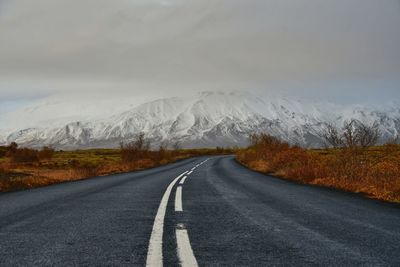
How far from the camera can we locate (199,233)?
21.4 ft

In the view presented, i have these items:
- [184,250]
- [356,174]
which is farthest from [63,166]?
[184,250]

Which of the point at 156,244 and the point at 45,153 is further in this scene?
the point at 45,153

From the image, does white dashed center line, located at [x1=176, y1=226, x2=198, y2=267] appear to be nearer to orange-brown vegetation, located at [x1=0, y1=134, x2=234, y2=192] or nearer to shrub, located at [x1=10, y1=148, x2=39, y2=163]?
orange-brown vegetation, located at [x1=0, y1=134, x2=234, y2=192]

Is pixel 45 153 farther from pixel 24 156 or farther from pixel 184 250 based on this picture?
pixel 184 250

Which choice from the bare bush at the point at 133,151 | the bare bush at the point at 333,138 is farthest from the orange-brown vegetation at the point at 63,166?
the bare bush at the point at 333,138

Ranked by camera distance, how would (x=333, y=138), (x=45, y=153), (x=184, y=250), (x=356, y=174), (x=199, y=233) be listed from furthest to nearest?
(x=45, y=153)
(x=333, y=138)
(x=356, y=174)
(x=199, y=233)
(x=184, y=250)

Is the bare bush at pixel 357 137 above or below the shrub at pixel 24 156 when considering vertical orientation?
above

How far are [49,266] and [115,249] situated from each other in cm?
94

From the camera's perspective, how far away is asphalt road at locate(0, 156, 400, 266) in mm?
4996

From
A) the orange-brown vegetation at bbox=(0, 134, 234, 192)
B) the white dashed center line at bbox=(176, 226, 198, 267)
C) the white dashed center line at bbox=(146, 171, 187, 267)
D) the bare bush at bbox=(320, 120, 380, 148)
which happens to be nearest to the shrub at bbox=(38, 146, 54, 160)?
the orange-brown vegetation at bbox=(0, 134, 234, 192)

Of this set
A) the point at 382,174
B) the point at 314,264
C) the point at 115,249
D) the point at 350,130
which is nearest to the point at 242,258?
the point at 314,264

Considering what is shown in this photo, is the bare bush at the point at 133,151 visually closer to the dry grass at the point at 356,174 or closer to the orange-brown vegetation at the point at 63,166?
the orange-brown vegetation at the point at 63,166

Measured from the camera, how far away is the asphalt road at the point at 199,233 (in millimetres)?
4996

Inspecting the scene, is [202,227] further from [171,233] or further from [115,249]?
[115,249]
